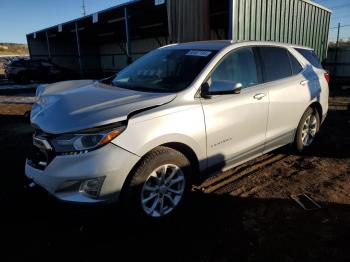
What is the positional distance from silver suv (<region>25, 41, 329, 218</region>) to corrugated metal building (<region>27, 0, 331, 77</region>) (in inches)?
234

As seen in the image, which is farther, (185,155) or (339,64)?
(339,64)

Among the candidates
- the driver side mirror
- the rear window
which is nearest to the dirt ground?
the driver side mirror

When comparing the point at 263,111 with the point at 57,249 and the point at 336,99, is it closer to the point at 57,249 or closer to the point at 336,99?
the point at 57,249

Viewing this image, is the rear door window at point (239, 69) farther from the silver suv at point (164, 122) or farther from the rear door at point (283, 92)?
the rear door at point (283, 92)

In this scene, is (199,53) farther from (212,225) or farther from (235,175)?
(212,225)

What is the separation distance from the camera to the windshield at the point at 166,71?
3400 millimetres

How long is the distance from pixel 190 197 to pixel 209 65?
153 centimetres

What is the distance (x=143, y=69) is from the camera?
157 inches

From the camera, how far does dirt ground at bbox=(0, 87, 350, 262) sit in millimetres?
2680

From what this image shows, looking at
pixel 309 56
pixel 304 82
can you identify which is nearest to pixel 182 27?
pixel 309 56

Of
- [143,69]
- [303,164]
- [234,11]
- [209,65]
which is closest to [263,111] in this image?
[209,65]

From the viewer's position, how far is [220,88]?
322cm

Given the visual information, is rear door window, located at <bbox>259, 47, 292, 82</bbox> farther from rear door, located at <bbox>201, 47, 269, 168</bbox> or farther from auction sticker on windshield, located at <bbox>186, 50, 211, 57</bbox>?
auction sticker on windshield, located at <bbox>186, 50, 211, 57</bbox>

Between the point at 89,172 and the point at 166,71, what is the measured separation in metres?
1.66
